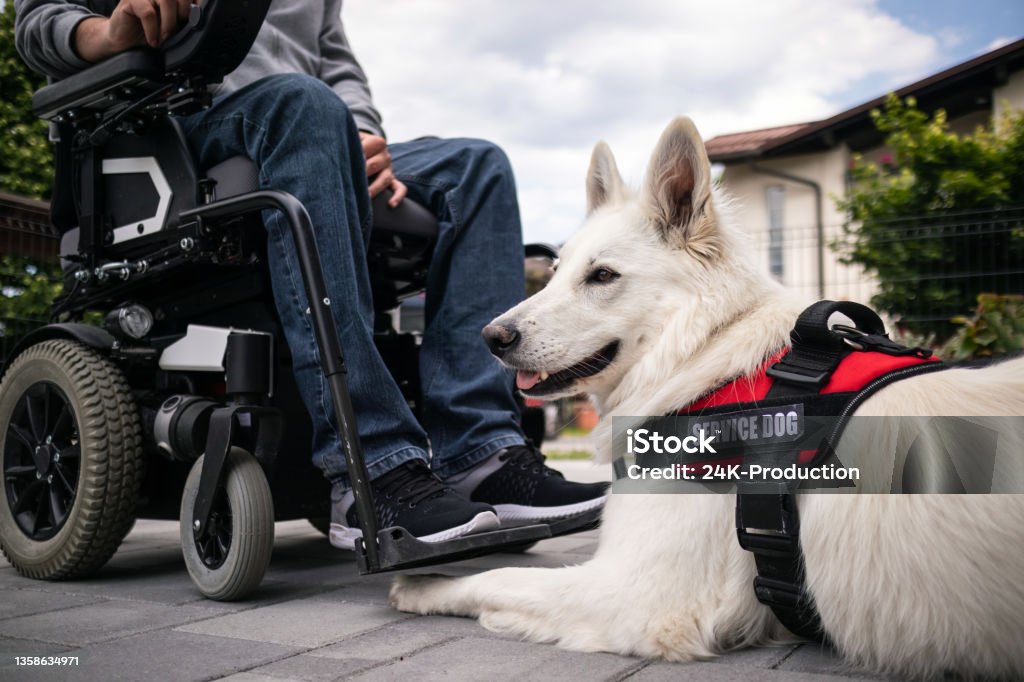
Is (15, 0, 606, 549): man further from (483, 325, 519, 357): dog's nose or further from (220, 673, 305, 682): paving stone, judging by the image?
(220, 673, 305, 682): paving stone

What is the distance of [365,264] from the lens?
7.49 feet

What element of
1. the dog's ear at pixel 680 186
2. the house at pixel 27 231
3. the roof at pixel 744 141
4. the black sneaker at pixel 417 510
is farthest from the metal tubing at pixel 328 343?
the roof at pixel 744 141

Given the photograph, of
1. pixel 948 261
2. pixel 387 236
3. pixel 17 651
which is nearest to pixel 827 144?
pixel 948 261

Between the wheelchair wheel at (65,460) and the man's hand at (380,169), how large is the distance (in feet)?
3.29

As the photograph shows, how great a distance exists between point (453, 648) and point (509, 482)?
801 mm

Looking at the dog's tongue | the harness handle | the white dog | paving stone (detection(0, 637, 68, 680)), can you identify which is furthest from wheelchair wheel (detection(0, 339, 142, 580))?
the harness handle

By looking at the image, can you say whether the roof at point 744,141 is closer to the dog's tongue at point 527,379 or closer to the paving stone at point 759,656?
the dog's tongue at point 527,379

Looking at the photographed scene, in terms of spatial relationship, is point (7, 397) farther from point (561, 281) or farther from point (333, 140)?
point (561, 281)

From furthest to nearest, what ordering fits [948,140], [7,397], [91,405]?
[948,140], [7,397], [91,405]

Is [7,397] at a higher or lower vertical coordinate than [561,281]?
lower

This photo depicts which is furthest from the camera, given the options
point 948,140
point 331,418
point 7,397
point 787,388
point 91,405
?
point 948,140

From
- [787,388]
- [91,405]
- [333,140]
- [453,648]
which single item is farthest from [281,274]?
[787,388]

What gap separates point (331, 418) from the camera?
2.10 metres

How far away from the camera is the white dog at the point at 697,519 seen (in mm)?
1351
